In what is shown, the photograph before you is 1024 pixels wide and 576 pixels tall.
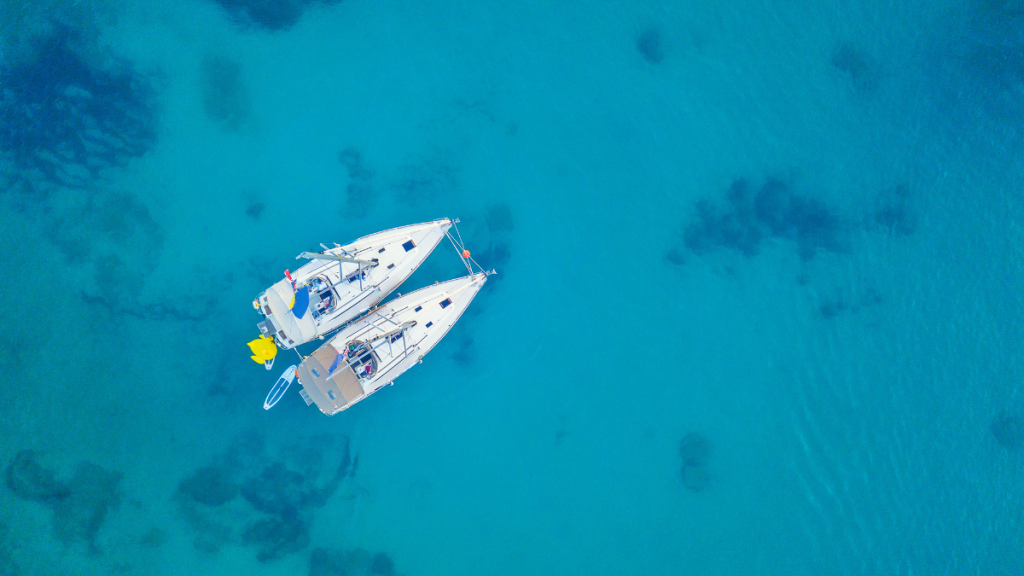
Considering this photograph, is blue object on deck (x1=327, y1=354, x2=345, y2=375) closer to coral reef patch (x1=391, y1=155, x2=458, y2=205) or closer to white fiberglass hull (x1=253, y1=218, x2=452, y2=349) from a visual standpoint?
white fiberglass hull (x1=253, y1=218, x2=452, y2=349)

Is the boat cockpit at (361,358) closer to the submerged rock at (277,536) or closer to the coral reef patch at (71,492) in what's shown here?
the submerged rock at (277,536)

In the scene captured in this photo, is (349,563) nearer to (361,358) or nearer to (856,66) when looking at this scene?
(361,358)

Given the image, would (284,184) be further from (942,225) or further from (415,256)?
(942,225)

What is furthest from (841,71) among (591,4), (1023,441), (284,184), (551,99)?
(284,184)

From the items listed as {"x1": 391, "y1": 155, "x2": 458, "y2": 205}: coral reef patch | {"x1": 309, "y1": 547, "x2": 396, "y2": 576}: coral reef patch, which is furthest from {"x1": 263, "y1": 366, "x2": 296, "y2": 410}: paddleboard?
Result: {"x1": 391, "y1": 155, "x2": 458, "y2": 205}: coral reef patch

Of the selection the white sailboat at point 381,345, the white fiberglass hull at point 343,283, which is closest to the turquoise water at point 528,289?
the white sailboat at point 381,345
